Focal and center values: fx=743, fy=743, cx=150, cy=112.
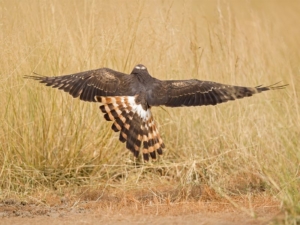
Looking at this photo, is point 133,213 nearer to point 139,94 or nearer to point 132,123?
point 132,123

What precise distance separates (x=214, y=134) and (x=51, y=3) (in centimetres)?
239

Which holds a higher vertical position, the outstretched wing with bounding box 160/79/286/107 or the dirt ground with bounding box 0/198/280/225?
the outstretched wing with bounding box 160/79/286/107

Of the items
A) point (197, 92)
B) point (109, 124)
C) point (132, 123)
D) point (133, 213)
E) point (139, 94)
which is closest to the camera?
point (133, 213)

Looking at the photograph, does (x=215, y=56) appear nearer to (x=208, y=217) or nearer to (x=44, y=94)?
(x=44, y=94)

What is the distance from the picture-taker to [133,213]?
22.4ft

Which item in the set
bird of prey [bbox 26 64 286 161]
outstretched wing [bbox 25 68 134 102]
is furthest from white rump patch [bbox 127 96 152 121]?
outstretched wing [bbox 25 68 134 102]

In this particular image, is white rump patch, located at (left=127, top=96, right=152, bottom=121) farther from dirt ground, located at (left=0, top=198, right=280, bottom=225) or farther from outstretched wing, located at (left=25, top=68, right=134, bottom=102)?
dirt ground, located at (left=0, top=198, right=280, bottom=225)

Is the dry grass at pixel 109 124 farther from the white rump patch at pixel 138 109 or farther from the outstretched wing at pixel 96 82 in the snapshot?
the white rump patch at pixel 138 109

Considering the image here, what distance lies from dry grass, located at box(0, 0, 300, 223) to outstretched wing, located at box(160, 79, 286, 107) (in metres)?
0.41

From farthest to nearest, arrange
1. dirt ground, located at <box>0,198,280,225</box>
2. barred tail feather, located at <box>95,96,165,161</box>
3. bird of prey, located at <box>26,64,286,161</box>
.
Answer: bird of prey, located at <box>26,64,286,161</box>
barred tail feather, located at <box>95,96,165,161</box>
dirt ground, located at <box>0,198,280,225</box>

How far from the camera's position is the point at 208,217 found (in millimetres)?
6555

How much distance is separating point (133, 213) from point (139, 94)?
1394 millimetres

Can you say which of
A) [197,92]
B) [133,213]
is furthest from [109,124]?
[133,213]

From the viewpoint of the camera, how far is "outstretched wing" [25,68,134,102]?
7.64m
